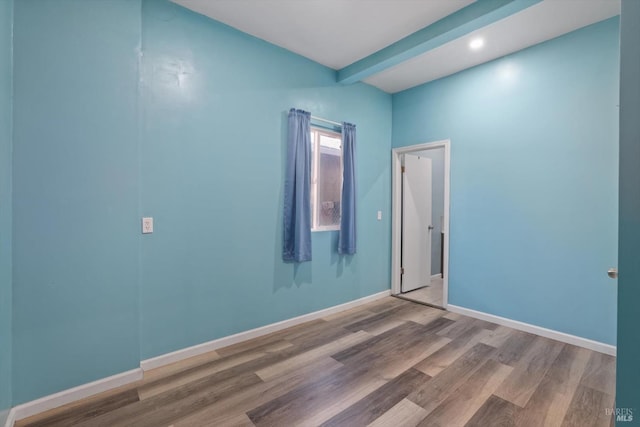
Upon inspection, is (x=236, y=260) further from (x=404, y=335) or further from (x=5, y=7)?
(x=5, y=7)

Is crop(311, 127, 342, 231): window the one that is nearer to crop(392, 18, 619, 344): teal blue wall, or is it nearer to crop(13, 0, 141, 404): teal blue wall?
crop(392, 18, 619, 344): teal blue wall

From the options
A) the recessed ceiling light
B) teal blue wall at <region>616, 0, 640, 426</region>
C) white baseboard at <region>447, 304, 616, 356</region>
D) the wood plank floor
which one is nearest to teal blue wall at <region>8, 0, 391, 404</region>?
the wood plank floor

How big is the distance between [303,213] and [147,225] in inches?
55.8

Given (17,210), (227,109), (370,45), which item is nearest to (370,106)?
(370,45)

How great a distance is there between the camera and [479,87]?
3264 millimetres

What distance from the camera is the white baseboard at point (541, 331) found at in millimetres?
2514

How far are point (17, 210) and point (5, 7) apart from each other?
1140 millimetres

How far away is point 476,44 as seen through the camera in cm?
284

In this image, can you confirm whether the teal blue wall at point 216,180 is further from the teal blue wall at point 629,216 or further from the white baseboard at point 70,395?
the teal blue wall at point 629,216

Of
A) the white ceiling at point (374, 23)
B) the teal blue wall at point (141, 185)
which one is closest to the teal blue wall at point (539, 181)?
the white ceiling at point (374, 23)

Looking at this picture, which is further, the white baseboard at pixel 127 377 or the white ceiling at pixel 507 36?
the white ceiling at pixel 507 36

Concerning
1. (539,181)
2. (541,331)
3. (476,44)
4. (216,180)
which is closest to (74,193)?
(216,180)

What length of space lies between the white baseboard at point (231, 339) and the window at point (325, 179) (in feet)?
3.29

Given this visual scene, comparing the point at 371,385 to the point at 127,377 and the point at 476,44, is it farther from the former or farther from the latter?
the point at 476,44
